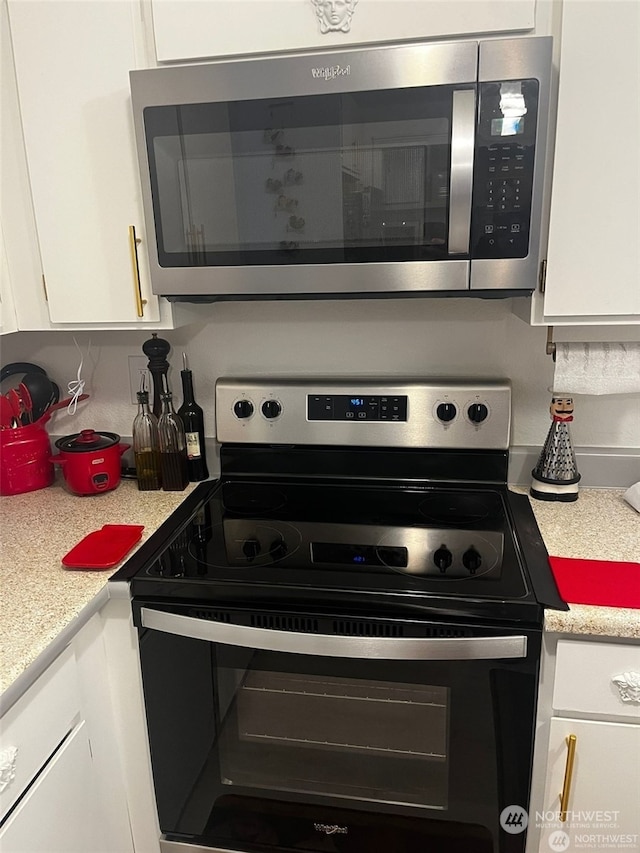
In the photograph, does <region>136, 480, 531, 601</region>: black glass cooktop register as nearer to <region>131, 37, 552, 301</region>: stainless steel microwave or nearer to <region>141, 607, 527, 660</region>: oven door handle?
<region>141, 607, 527, 660</region>: oven door handle

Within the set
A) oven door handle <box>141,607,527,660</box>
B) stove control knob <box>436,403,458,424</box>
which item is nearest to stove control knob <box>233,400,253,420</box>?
stove control knob <box>436,403,458,424</box>

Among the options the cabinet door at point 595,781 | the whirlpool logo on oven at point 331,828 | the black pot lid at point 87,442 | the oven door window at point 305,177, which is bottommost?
the whirlpool logo on oven at point 331,828

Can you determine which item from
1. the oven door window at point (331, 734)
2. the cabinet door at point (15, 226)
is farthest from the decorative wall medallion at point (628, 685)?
the cabinet door at point (15, 226)

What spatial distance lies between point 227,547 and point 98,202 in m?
0.75

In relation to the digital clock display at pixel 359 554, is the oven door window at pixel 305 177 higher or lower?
higher

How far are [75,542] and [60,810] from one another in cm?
48

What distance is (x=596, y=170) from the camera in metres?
1.13

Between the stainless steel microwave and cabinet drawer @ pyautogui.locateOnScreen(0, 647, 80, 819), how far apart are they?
0.75 m

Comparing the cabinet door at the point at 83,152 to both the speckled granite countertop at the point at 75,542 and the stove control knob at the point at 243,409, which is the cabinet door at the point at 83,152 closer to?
the stove control knob at the point at 243,409

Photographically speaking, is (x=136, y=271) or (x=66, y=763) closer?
(x=66, y=763)

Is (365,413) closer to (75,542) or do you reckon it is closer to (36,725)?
(75,542)

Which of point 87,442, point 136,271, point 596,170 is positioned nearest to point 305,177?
point 136,271

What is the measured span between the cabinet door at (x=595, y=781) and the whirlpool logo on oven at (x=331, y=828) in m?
0.35

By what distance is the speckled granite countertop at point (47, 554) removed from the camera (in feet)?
3.36
